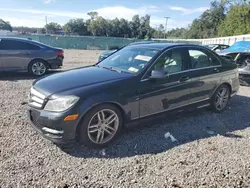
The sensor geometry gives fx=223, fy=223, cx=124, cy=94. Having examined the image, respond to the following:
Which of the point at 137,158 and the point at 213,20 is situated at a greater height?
the point at 213,20

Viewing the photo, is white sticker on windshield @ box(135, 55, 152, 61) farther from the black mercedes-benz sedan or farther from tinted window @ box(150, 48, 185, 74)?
tinted window @ box(150, 48, 185, 74)

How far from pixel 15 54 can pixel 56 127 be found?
6315 mm

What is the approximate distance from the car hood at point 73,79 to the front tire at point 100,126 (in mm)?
463

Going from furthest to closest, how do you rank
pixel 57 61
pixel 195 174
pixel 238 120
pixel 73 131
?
pixel 57 61 → pixel 238 120 → pixel 73 131 → pixel 195 174

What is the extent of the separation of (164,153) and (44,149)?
178cm

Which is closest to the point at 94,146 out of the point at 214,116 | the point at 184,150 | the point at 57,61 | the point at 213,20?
the point at 184,150

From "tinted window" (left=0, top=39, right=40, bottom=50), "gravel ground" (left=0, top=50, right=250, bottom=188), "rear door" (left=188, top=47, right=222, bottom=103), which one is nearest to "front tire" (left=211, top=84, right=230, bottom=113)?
"rear door" (left=188, top=47, right=222, bottom=103)

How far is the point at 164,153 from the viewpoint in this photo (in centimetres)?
330

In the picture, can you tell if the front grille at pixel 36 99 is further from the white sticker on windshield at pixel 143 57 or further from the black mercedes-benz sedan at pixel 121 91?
the white sticker on windshield at pixel 143 57

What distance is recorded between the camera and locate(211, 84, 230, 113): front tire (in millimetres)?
4936

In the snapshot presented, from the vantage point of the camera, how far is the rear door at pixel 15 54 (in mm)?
8109

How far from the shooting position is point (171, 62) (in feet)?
13.6

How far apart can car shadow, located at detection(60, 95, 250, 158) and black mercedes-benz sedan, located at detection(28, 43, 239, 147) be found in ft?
0.63

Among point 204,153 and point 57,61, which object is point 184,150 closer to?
point 204,153
